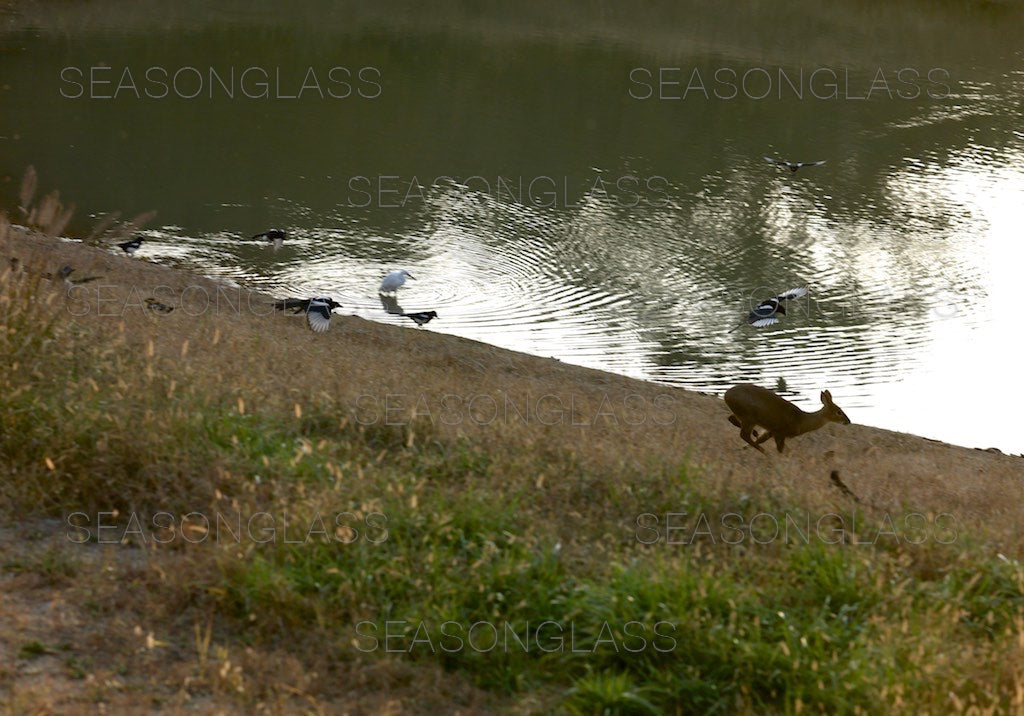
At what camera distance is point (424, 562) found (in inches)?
204

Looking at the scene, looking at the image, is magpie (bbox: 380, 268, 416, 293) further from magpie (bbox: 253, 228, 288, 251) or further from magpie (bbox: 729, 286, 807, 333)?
magpie (bbox: 729, 286, 807, 333)

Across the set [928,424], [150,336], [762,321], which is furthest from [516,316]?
[150,336]

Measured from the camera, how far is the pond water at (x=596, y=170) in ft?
54.5

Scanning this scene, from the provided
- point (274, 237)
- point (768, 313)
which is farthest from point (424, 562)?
point (274, 237)

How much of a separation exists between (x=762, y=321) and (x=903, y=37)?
2865 cm

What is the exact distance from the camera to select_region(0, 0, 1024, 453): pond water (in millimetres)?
16609

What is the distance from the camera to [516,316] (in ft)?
54.5

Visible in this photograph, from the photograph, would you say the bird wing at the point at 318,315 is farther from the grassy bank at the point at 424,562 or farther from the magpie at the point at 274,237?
the magpie at the point at 274,237

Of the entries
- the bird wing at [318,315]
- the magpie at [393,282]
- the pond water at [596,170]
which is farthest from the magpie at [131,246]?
the bird wing at [318,315]

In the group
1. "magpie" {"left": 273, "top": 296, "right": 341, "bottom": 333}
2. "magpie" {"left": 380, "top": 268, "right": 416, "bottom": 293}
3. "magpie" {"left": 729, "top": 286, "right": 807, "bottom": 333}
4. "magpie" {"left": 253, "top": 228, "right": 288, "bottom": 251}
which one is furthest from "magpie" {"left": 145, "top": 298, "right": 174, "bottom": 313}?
"magpie" {"left": 729, "top": 286, "right": 807, "bottom": 333}

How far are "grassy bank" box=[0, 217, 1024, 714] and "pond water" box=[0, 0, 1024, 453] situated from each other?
7963 mm

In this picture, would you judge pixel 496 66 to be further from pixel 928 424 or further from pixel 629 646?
pixel 629 646

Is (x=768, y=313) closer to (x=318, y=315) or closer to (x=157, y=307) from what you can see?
(x=318, y=315)

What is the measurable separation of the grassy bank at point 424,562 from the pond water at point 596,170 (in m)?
7.96
